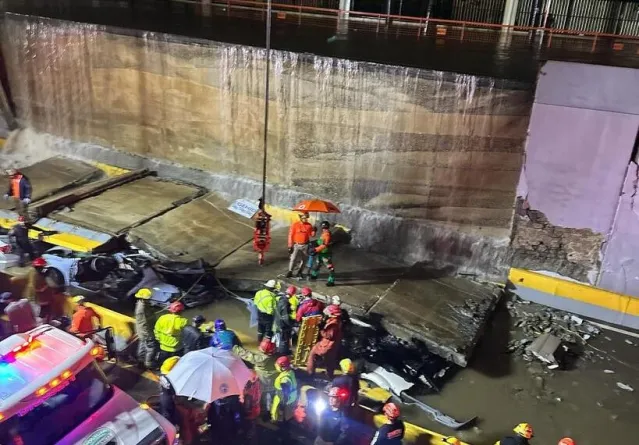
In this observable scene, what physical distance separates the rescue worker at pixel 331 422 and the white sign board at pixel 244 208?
597cm

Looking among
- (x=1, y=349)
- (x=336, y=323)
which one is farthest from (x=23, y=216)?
(x=336, y=323)

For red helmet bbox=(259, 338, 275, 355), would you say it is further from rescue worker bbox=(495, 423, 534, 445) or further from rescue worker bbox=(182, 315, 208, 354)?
rescue worker bbox=(495, 423, 534, 445)

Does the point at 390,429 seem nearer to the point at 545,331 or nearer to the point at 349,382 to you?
the point at 349,382

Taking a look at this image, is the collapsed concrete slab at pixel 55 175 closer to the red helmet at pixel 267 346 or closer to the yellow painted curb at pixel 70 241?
the yellow painted curb at pixel 70 241

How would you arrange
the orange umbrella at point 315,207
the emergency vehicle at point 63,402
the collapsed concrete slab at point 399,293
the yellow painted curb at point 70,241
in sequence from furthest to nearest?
the yellow painted curb at point 70,241 → the orange umbrella at point 315,207 → the collapsed concrete slab at point 399,293 → the emergency vehicle at point 63,402

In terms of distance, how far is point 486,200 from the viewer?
1003 cm

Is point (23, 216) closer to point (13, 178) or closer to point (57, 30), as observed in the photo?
point (13, 178)

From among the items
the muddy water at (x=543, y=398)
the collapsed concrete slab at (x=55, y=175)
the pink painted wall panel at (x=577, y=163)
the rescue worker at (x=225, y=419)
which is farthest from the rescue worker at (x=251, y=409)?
the collapsed concrete slab at (x=55, y=175)

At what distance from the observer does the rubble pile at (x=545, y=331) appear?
8.77m

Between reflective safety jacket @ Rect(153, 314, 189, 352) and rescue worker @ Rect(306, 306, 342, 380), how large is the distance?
1797 millimetres

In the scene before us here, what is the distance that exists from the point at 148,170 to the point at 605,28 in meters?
15.1

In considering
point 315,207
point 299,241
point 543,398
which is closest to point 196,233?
point 299,241

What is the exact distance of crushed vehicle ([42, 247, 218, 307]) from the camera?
944 centimetres

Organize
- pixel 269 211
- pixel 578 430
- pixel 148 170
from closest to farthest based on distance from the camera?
pixel 578 430 < pixel 269 211 < pixel 148 170
